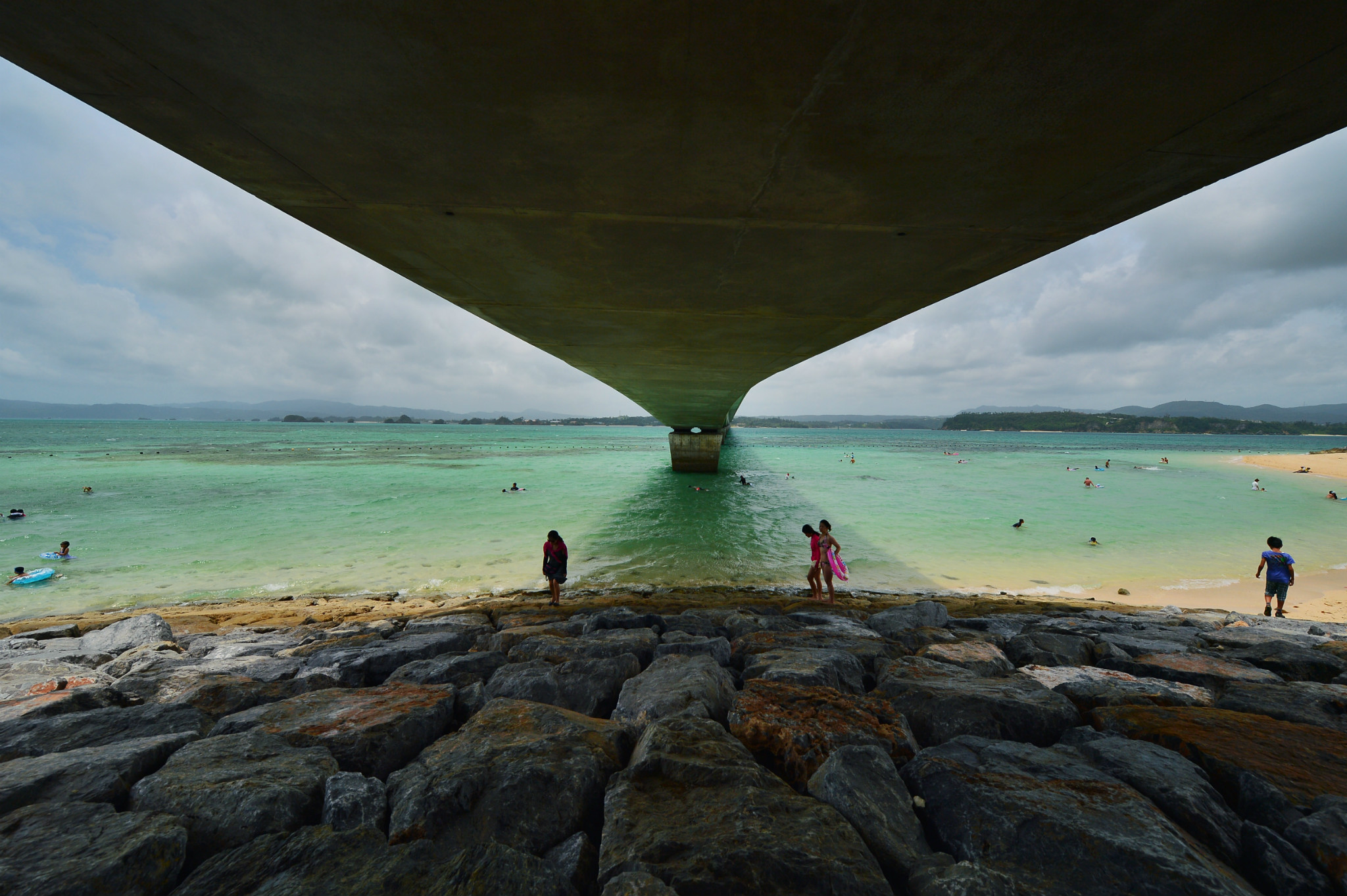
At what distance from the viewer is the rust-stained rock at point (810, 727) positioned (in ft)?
9.91

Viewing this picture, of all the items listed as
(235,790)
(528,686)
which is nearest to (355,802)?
(235,790)

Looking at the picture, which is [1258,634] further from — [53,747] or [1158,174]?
[53,747]

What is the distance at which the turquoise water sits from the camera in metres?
11.3

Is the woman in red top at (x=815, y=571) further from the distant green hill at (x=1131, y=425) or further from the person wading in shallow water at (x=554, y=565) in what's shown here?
the distant green hill at (x=1131, y=425)

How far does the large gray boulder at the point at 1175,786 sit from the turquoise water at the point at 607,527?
314 inches

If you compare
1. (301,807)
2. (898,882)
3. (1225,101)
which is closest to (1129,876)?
(898,882)

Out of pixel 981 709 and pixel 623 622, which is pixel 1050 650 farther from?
pixel 623 622

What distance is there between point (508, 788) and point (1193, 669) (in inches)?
238

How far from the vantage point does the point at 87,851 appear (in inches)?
86.0

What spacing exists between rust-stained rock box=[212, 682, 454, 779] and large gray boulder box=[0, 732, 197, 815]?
1.53ft

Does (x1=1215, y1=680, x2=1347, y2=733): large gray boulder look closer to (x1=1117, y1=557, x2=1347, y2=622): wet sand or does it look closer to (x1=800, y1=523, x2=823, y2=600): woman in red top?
(x1=800, y1=523, x2=823, y2=600): woman in red top

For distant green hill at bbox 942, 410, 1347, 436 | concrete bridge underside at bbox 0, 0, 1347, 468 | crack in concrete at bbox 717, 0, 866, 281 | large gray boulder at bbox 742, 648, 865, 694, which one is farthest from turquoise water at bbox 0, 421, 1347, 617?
distant green hill at bbox 942, 410, 1347, 436

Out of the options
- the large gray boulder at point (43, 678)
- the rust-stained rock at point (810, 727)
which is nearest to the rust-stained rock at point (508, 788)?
the rust-stained rock at point (810, 727)

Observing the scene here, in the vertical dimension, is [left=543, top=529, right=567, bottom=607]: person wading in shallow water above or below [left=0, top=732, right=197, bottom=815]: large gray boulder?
below
